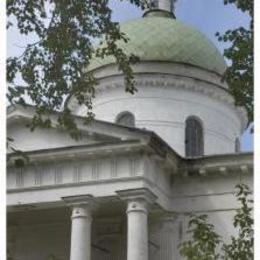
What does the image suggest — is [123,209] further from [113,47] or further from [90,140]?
[113,47]

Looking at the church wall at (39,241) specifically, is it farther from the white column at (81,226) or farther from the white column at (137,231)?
the white column at (137,231)

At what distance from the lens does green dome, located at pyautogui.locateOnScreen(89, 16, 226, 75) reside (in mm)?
30203

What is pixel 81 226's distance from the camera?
74.1 feet

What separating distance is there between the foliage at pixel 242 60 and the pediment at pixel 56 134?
1087cm

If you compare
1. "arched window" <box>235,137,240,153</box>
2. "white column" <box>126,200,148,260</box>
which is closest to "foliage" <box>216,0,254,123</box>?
"white column" <box>126,200,148,260</box>

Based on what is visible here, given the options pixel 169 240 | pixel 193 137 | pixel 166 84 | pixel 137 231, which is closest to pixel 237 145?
pixel 193 137

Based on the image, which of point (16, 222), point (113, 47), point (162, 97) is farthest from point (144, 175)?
point (113, 47)

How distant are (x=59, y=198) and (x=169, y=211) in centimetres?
A: 337

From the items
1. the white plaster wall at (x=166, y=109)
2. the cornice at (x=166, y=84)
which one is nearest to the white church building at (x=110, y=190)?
the white plaster wall at (x=166, y=109)

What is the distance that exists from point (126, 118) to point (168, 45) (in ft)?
11.1

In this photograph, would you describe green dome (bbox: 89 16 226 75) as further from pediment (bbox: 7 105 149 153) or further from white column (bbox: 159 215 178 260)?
white column (bbox: 159 215 178 260)

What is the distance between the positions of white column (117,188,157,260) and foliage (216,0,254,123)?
1077 cm

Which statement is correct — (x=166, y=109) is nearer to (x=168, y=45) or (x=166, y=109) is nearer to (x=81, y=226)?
(x=168, y=45)

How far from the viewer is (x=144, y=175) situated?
22.3 metres
